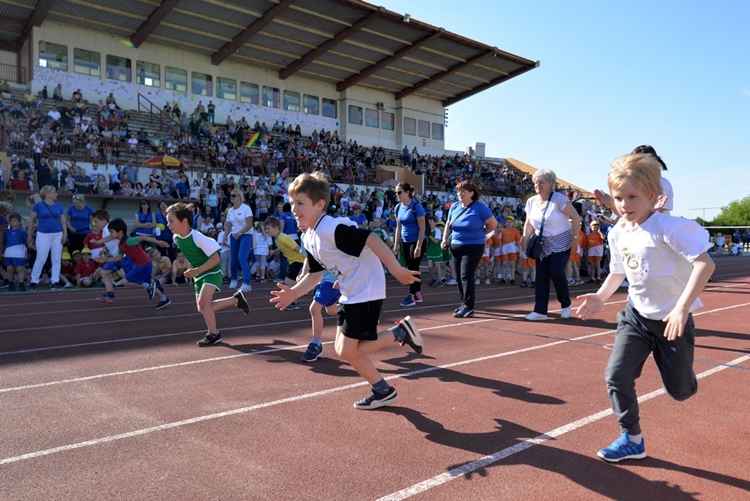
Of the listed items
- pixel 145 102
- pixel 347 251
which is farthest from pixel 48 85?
pixel 347 251

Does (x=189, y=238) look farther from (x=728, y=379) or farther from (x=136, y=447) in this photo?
(x=728, y=379)

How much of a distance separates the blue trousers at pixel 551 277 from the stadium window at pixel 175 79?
29.5 meters

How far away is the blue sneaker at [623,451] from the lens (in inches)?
129

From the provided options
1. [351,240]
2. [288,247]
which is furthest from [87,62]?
[351,240]

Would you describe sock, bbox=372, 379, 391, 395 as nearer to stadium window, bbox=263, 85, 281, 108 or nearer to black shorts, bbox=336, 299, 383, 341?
black shorts, bbox=336, 299, 383, 341

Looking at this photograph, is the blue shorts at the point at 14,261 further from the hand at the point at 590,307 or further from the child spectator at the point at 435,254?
the hand at the point at 590,307

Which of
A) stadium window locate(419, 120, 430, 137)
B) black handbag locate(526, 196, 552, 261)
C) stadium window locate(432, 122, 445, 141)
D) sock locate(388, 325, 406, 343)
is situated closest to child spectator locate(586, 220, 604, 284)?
black handbag locate(526, 196, 552, 261)

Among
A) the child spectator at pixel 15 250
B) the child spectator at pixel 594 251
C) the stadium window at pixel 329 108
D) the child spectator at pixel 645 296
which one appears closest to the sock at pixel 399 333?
the child spectator at pixel 645 296

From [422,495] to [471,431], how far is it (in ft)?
3.33

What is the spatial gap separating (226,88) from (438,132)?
1848 cm

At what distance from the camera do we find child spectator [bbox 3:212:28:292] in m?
12.4

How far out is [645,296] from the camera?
3.26m

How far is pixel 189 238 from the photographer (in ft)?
23.1

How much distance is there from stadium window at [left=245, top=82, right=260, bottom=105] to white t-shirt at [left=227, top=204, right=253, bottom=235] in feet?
85.0
